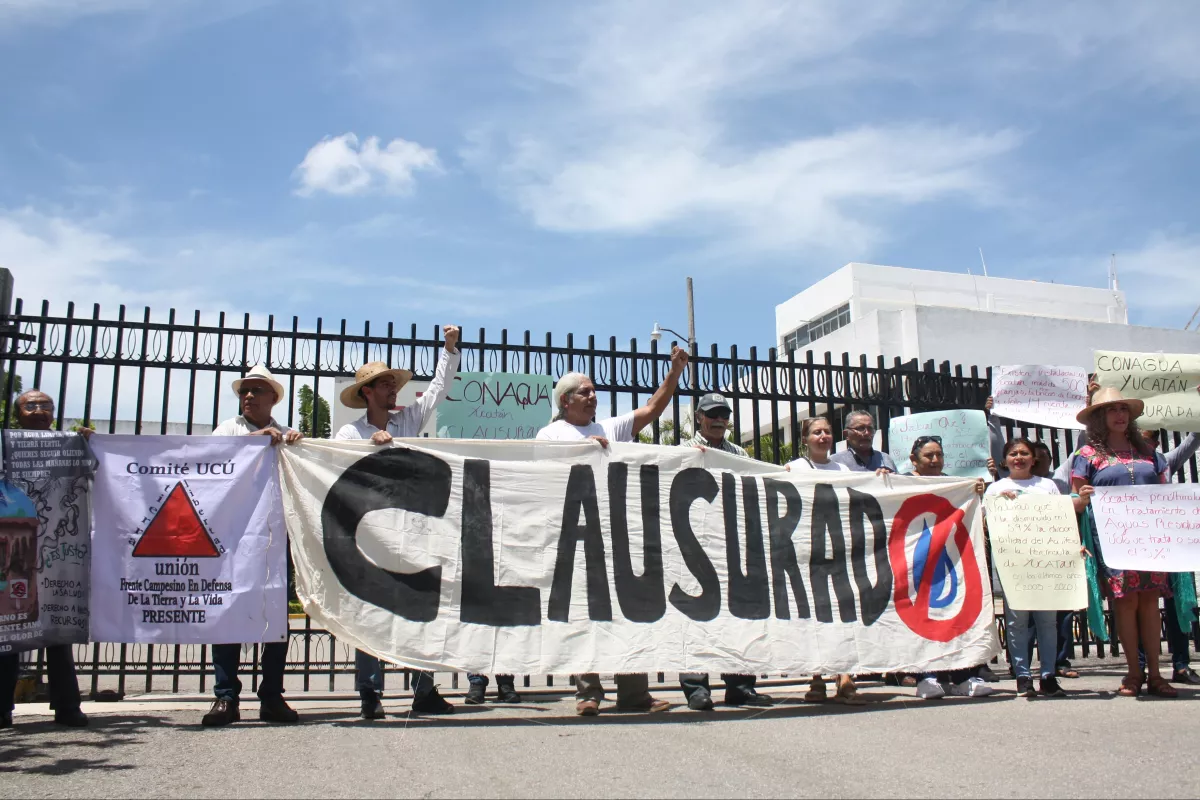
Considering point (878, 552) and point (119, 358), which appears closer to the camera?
point (878, 552)

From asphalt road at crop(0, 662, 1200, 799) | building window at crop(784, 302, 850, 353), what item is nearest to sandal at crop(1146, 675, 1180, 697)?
asphalt road at crop(0, 662, 1200, 799)

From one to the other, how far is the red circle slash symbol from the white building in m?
20.2

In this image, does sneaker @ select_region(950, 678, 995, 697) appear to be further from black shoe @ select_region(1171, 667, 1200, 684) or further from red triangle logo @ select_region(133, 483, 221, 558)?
red triangle logo @ select_region(133, 483, 221, 558)

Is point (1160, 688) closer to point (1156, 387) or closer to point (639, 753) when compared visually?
point (1156, 387)

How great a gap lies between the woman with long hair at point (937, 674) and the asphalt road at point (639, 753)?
1.03 feet

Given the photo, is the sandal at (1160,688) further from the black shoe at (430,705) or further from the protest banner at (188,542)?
the protest banner at (188,542)

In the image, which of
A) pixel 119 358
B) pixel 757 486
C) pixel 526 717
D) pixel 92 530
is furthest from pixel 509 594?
pixel 119 358

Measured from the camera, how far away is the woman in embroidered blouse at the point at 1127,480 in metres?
6.35

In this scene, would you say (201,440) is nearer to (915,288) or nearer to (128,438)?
(128,438)

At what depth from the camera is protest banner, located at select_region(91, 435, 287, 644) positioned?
5.57 m

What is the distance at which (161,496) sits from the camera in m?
5.73

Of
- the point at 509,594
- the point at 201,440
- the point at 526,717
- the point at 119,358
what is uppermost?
the point at 119,358

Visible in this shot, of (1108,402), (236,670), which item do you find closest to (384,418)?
(236,670)

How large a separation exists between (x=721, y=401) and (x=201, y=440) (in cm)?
324
